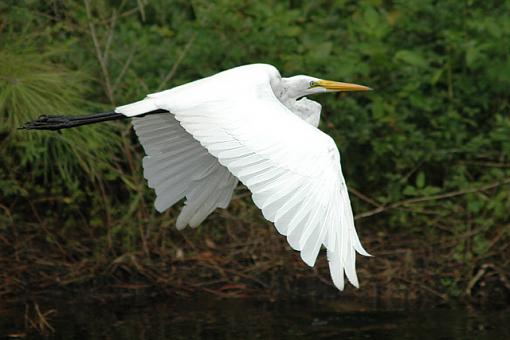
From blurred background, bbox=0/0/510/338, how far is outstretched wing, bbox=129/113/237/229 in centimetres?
108

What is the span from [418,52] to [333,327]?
1.92 metres

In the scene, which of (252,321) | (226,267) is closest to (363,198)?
(226,267)

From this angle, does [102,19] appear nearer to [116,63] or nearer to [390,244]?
[116,63]

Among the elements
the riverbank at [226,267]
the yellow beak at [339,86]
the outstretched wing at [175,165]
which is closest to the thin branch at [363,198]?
the riverbank at [226,267]

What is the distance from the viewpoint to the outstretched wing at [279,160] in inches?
152

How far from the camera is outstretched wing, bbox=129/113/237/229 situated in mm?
5023

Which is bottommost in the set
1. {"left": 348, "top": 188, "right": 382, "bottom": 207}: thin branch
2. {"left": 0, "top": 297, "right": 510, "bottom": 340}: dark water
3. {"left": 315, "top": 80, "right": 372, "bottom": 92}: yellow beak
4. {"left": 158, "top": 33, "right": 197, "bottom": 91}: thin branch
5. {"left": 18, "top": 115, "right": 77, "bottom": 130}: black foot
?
{"left": 0, "top": 297, "right": 510, "bottom": 340}: dark water

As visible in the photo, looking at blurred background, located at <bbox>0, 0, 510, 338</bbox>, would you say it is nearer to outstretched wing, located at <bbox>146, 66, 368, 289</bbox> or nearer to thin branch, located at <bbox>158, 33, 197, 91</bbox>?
thin branch, located at <bbox>158, 33, 197, 91</bbox>

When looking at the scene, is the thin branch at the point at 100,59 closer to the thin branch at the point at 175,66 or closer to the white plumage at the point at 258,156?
the thin branch at the point at 175,66

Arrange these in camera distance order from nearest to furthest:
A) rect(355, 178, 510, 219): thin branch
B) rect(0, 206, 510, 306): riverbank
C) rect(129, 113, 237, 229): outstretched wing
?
rect(129, 113, 237, 229): outstretched wing < rect(0, 206, 510, 306): riverbank < rect(355, 178, 510, 219): thin branch

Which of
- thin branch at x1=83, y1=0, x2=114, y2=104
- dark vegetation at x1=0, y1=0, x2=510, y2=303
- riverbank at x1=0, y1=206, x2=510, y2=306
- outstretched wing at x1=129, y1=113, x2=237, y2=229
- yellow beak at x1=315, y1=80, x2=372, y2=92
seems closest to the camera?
outstretched wing at x1=129, y1=113, x2=237, y2=229

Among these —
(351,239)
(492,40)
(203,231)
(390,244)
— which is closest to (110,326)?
(203,231)

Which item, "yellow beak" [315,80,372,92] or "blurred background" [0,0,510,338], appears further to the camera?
"blurred background" [0,0,510,338]

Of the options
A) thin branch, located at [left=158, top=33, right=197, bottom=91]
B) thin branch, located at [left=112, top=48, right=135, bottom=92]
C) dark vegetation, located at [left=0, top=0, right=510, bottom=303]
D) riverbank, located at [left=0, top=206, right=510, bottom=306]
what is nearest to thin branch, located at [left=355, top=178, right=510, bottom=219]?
dark vegetation, located at [left=0, top=0, right=510, bottom=303]
